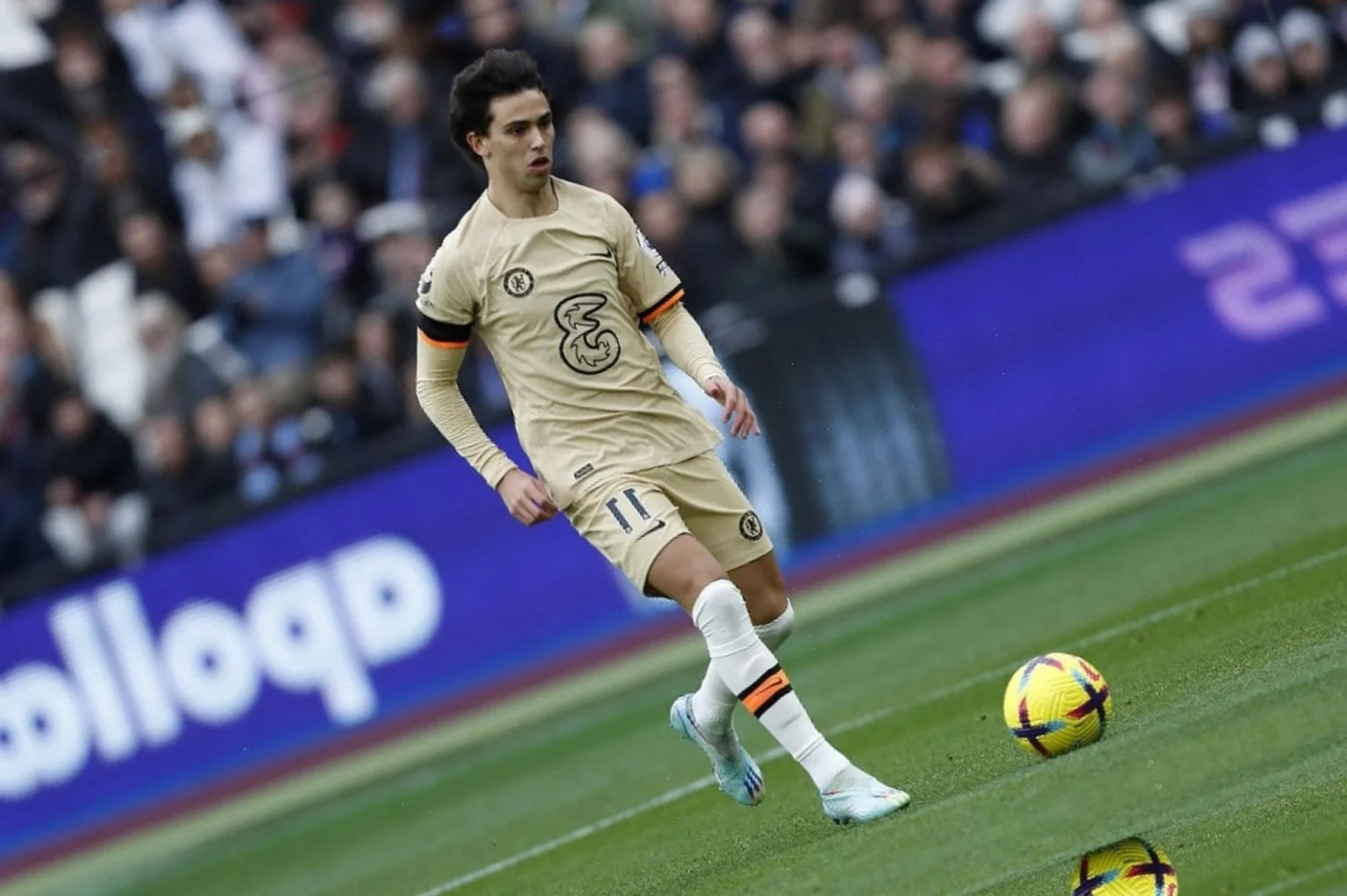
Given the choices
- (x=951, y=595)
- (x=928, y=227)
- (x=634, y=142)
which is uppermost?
(x=634, y=142)

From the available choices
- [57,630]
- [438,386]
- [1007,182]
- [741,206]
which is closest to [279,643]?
[57,630]

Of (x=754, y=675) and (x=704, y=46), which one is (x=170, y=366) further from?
(x=754, y=675)

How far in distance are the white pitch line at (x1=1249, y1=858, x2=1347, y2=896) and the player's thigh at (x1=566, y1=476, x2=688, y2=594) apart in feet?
7.97

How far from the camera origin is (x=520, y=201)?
7.98 meters

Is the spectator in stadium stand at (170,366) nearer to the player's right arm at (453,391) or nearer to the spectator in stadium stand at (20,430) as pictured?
the spectator in stadium stand at (20,430)

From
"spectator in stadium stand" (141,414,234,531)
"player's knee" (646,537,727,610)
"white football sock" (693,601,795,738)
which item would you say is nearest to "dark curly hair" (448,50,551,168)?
"player's knee" (646,537,727,610)

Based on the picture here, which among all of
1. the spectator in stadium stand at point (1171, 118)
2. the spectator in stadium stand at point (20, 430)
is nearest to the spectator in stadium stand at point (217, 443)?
the spectator in stadium stand at point (20, 430)

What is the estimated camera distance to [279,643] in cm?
1463

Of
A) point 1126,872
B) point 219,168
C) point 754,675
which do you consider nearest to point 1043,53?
point 219,168

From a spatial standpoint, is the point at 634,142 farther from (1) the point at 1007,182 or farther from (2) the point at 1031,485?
(2) the point at 1031,485

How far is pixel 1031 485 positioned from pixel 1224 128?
9.44 feet

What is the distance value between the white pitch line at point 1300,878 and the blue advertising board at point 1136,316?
A: 28.1ft

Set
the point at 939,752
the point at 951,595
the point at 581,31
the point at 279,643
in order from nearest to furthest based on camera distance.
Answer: the point at 939,752, the point at 951,595, the point at 279,643, the point at 581,31

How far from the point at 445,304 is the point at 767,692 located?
68.8 inches
